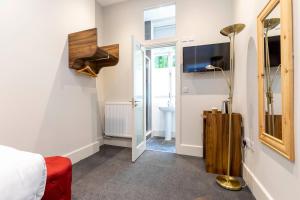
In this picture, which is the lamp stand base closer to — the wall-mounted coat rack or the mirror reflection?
the mirror reflection

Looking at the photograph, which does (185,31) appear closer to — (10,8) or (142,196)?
(10,8)

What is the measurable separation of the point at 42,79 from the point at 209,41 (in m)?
2.64

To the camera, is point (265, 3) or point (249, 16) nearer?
point (265, 3)

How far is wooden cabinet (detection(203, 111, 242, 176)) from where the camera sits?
7.39ft

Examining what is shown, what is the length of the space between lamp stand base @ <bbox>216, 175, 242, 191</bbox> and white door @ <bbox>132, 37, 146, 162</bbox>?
1310 millimetres

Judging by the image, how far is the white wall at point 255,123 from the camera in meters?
1.12

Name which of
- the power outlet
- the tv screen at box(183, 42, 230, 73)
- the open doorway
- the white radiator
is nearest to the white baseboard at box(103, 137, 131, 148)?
the white radiator

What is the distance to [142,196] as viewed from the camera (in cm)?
179

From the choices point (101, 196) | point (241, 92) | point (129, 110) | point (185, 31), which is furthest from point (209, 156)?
point (185, 31)

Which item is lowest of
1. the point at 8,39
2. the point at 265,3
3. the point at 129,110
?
the point at 129,110

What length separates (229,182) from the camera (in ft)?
6.65

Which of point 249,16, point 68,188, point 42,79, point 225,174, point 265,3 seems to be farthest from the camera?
point 225,174

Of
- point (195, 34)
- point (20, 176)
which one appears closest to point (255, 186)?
point (20, 176)

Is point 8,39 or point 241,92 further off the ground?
point 8,39
